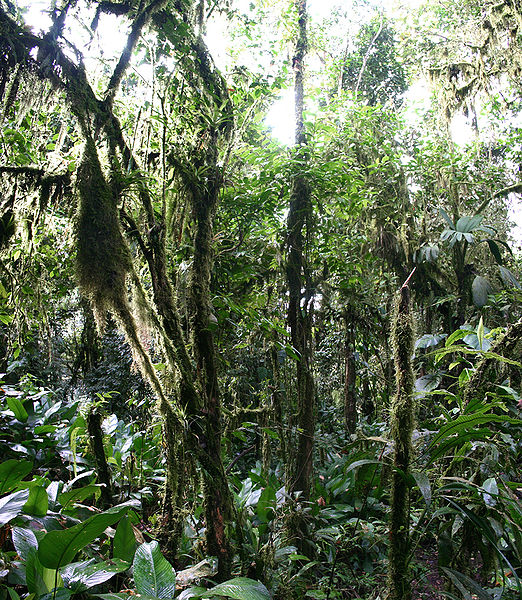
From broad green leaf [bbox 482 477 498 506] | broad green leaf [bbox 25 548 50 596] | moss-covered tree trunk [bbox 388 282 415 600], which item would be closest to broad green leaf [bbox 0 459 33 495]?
broad green leaf [bbox 25 548 50 596]

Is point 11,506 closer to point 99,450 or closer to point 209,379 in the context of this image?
point 99,450

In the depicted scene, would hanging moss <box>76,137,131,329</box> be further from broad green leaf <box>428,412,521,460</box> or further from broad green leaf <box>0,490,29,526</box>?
broad green leaf <box>428,412,521,460</box>

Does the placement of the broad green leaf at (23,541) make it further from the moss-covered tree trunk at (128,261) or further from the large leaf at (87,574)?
the moss-covered tree trunk at (128,261)

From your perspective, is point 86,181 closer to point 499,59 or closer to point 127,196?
point 127,196

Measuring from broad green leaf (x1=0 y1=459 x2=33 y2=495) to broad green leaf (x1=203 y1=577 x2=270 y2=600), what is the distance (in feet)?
2.61

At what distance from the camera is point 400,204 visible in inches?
179

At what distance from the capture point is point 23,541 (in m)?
1.31

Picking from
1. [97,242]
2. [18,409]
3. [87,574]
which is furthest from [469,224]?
[18,409]

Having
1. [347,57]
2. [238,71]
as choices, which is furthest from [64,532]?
[347,57]

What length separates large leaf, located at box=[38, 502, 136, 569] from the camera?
1.15 metres

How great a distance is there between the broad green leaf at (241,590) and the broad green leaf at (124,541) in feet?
1.42

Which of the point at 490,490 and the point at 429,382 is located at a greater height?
the point at 429,382

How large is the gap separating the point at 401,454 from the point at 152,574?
3.01ft

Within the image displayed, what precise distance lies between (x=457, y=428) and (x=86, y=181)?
6.13 feet
